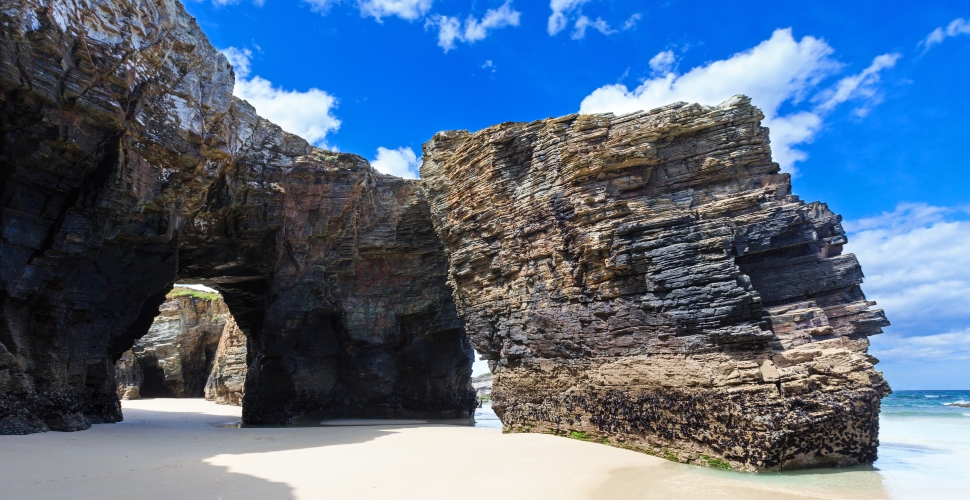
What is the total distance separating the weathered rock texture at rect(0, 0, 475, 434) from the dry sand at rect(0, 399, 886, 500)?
13.4 ft

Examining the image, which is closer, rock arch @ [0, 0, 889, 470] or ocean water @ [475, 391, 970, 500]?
ocean water @ [475, 391, 970, 500]

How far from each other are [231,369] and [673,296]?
93.8ft

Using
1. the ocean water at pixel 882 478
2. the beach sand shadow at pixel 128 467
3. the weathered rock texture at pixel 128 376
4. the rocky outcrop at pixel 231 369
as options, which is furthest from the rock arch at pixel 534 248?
the weathered rock texture at pixel 128 376

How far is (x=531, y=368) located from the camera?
14844 mm

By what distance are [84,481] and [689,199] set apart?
13.4m

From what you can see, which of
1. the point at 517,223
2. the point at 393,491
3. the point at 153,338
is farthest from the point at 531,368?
the point at 153,338

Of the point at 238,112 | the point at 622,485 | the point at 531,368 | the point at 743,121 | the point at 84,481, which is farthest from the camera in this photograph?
the point at 238,112

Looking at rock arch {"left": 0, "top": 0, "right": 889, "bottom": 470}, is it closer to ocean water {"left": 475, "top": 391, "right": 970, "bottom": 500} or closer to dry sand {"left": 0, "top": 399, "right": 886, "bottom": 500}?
ocean water {"left": 475, "top": 391, "right": 970, "bottom": 500}

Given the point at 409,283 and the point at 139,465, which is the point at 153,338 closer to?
the point at 409,283

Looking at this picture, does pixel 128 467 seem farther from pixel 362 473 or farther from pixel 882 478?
pixel 882 478

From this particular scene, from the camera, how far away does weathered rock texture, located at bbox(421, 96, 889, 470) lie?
32.5ft

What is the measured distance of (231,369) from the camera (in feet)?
102

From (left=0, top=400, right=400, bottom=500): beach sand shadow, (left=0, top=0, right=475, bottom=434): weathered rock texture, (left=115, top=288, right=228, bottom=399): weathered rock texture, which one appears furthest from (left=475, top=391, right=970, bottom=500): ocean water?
(left=115, top=288, right=228, bottom=399): weathered rock texture

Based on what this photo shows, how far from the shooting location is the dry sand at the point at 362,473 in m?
7.37
